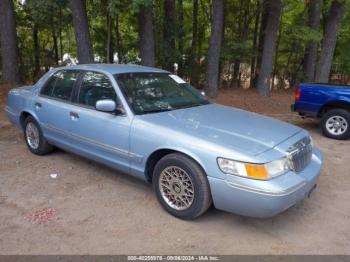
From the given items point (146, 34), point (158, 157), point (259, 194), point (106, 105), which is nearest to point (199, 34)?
point (146, 34)

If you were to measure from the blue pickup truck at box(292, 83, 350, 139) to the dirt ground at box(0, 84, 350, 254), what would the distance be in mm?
2258

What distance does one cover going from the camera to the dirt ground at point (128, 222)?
10.4ft

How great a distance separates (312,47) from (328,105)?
7.76 m

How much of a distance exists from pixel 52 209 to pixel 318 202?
10.6 feet

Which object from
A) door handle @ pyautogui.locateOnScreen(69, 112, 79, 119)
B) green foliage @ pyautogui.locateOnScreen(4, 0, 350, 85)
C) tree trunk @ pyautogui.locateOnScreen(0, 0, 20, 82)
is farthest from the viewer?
green foliage @ pyautogui.locateOnScreen(4, 0, 350, 85)

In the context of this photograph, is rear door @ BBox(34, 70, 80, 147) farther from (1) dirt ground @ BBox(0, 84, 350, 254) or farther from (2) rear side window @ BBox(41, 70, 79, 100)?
(1) dirt ground @ BBox(0, 84, 350, 254)

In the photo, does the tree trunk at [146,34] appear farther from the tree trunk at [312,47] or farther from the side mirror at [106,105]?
the side mirror at [106,105]

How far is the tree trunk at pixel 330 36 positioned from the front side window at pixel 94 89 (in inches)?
386

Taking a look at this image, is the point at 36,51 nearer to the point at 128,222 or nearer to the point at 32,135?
the point at 32,135

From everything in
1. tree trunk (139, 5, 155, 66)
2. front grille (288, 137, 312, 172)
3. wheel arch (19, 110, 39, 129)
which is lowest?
wheel arch (19, 110, 39, 129)

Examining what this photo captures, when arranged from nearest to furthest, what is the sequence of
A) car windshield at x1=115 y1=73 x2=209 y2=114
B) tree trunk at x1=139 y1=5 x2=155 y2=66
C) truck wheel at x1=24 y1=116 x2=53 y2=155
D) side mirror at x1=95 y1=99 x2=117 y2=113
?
side mirror at x1=95 y1=99 x2=117 y2=113 < car windshield at x1=115 y1=73 x2=209 y2=114 < truck wheel at x1=24 y1=116 x2=53 y2=155 < tree trunk at x1=139 y1=5 x2=155 y2=66

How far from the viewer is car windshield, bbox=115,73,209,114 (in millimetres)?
4113

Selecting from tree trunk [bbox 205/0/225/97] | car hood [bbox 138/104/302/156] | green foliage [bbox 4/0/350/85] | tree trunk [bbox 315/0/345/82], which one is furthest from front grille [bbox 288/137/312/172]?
tree trunk [bbox 315/0/345/82]

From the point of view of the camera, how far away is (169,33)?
12312 millimetres
